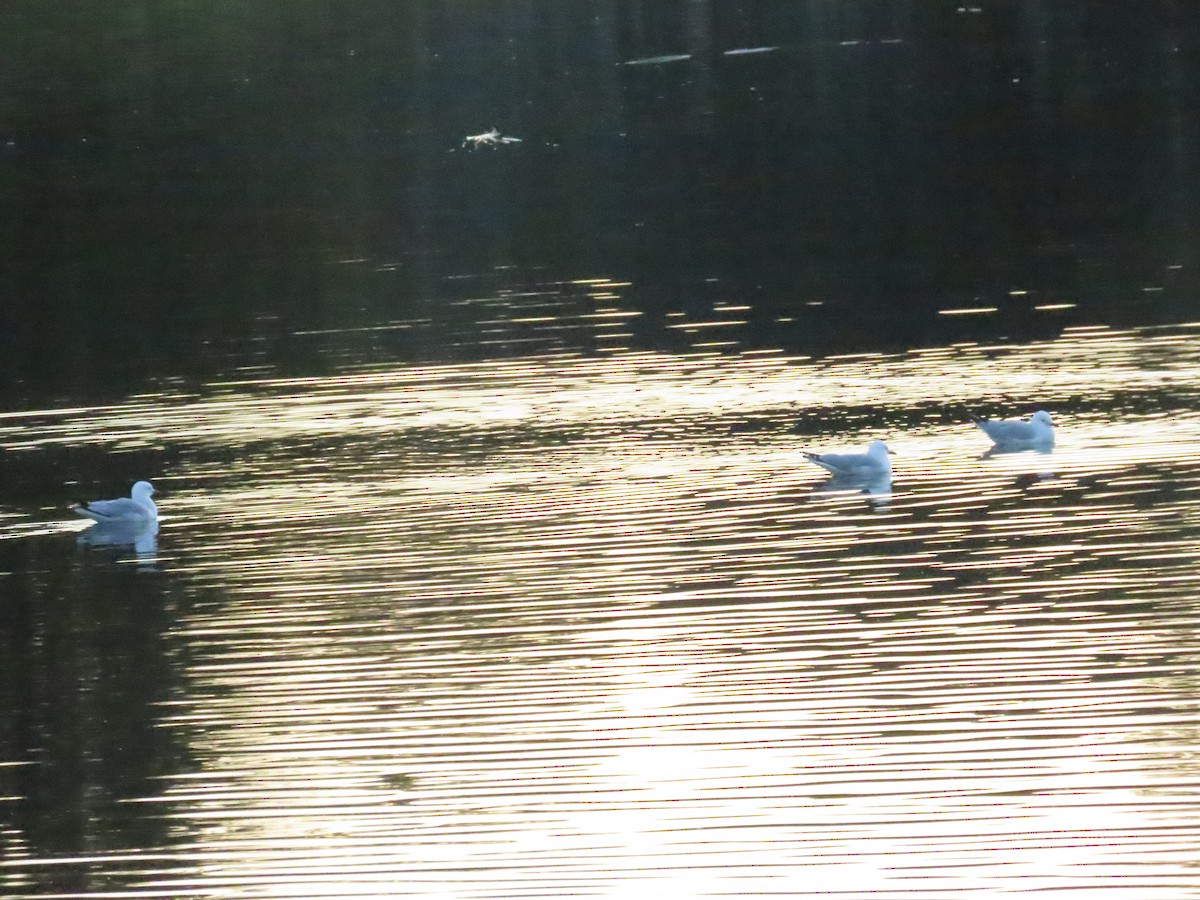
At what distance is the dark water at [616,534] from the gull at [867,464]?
0.30 m

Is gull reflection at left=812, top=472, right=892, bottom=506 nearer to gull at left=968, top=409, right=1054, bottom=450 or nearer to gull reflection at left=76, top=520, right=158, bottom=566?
gull at left=968, top=409, right=1054, bottom=450

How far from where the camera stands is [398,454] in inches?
941

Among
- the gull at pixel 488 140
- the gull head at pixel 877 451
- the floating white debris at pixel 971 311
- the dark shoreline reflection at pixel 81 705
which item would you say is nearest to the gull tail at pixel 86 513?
the dark shoreline reflection at pixel 81 705

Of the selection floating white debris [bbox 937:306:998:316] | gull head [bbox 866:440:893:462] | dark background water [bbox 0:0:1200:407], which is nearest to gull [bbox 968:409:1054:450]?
gull head [bbox 866:440:893:462]

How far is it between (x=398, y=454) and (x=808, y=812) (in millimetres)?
11660

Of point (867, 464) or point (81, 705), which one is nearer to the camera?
point (81, 705)

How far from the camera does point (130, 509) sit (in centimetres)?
2133

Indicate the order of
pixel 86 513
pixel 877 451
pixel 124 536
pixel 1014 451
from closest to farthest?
pixel 877 451
pixel 124 536
pixel 86 513
pixel 1014 451

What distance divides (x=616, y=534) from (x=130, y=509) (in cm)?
467

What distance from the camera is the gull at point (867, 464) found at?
2128 centimetres

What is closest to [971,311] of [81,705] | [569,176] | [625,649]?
[625,649]

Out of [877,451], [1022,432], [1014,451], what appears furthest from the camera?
[1014,451]

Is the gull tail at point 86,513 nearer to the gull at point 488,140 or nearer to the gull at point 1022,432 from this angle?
the gull at point 1022,432

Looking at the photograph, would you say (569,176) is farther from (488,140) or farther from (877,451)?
(877,451)
